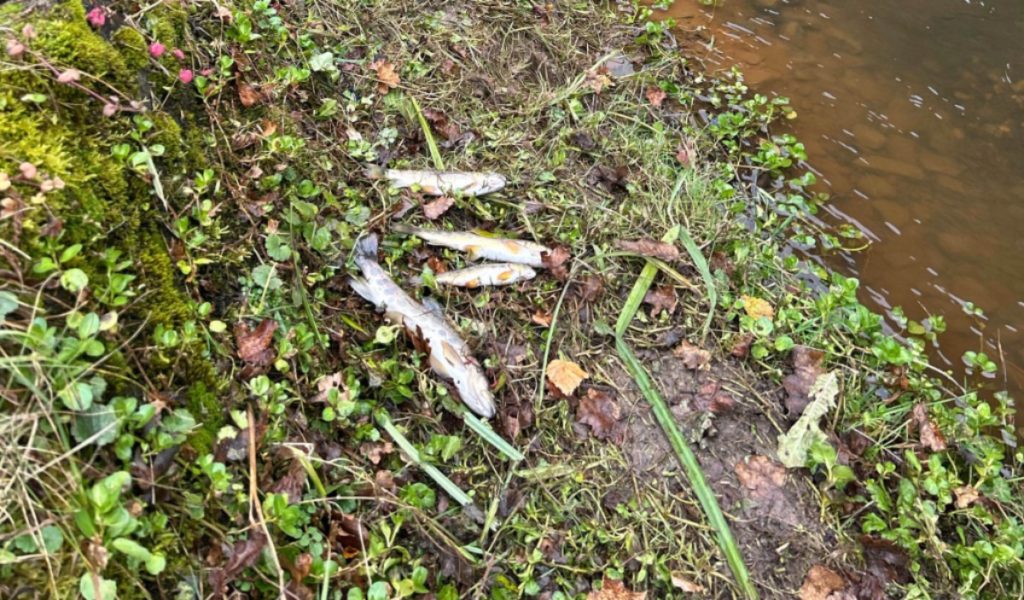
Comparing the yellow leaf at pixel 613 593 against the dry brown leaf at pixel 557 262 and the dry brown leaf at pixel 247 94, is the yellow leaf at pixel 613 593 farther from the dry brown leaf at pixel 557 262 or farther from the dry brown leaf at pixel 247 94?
the dry brown leaf at pixel 247 94

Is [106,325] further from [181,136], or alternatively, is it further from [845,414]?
[845,414]

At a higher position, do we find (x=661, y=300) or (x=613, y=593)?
(x=661, y=300)

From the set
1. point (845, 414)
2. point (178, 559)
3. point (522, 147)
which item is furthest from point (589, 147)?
point (178, 559)

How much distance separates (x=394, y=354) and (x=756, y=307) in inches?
80.6

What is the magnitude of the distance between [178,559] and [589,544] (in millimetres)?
1587

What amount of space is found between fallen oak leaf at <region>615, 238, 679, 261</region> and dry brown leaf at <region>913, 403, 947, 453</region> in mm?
1461

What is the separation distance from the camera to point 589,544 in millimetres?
2684

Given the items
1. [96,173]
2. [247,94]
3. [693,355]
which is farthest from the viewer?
[693,355]

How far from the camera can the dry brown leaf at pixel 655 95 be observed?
16.3 ft

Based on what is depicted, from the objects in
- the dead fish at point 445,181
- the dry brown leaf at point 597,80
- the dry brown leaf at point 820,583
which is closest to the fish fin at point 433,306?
the dead fish at point 445,181

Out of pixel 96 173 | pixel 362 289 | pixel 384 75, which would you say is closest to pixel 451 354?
pixel 362 289

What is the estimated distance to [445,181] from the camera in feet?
11.9

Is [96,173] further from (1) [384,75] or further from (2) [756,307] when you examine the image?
(2) [756,307]

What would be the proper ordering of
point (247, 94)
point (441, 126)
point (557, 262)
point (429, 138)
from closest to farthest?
point (247, 94) → point (557, 262) → point (429, 138) → point (441, 126)
